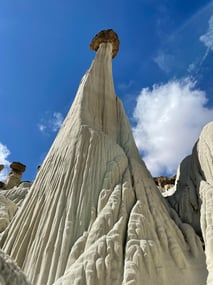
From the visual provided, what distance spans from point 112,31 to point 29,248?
28.9 feet

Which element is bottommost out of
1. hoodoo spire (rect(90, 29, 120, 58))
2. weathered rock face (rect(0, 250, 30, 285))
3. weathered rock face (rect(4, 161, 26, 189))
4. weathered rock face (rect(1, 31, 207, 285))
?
weathered rock face (rect(0, 250, 30, 285))

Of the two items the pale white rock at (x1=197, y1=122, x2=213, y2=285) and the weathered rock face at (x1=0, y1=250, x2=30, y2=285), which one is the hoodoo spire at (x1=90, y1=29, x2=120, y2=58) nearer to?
the pale white rock at (x1=197, y1=122, x2=213, y2=285)

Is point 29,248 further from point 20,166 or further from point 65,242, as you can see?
point 20,166

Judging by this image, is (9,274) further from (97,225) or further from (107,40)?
(107,40)

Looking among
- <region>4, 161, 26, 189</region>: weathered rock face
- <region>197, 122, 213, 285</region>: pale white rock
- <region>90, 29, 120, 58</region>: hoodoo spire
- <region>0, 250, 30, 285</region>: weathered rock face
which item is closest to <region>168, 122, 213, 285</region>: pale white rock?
<region>197, 122, 213, 285</region>: pale white rock

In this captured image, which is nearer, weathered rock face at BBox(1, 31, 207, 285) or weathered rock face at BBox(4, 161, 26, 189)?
weathered rock face at BBox(1, 31, 207, 285)

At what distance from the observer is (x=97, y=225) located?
172 inches

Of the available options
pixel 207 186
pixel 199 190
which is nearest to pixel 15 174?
pixel 199 190

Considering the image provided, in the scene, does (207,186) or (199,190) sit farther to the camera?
(199,190)

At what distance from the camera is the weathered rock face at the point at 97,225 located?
12.4 ft

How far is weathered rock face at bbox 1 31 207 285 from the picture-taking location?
379 centimetres

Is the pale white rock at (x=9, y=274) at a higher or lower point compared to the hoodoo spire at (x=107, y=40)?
lower

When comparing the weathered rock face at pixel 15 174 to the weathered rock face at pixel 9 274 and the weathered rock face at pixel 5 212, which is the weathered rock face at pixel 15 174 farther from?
the weathered rock face at pixel 9 274

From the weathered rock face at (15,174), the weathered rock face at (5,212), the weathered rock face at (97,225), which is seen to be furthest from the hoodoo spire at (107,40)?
the weathered rock face at (15,174)
